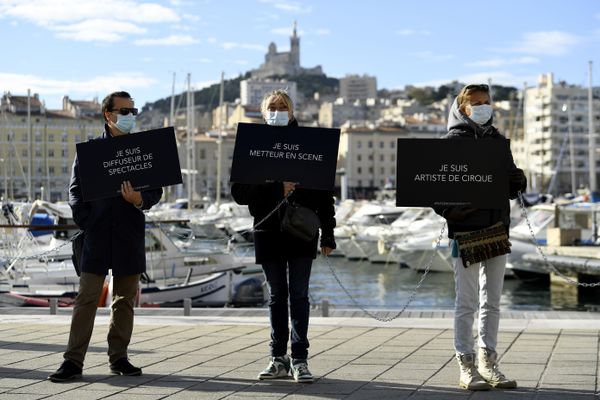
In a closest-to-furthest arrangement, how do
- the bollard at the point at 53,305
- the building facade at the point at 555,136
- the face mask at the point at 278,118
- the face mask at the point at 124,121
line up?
the face mask at the point at 278,118
the face mask at the point at 124,121
the bollard at the point at 53,305
the building facade at the point at 555,136

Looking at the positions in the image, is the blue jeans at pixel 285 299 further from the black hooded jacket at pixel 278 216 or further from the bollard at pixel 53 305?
the bollard at pixel 53 305

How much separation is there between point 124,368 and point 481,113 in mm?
2887

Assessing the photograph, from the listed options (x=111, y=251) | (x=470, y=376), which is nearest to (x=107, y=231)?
(x=111, y=251)

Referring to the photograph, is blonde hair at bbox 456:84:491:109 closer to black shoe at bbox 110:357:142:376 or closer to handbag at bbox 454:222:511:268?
handbag at bbox 454:222:511:268

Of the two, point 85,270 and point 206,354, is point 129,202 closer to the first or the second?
point 85,270

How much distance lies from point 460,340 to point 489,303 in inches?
12.2

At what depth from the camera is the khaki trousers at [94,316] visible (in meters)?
7.54

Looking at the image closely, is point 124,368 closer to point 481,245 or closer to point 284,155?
point 284,155

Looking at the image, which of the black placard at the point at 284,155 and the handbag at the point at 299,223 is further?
the black placard at the point at 284,155

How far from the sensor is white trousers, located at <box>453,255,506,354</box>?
7105 millimetres

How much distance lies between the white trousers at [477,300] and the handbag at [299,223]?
3.11 ft

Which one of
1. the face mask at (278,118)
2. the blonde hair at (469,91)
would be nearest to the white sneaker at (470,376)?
the blonde hair at (469,91)

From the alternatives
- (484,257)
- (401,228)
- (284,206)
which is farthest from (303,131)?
(401,228)

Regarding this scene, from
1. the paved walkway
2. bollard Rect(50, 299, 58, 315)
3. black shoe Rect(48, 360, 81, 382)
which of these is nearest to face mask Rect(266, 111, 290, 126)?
the paved walkway
